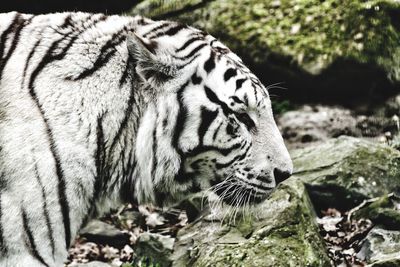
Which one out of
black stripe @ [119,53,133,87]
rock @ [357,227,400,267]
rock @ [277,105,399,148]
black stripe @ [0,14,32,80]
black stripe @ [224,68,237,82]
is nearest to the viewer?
black stripe @ [0,14,32,80]

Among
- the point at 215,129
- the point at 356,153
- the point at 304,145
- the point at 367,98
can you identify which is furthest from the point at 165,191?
the point at 367,98

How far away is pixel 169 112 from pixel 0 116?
0.77m

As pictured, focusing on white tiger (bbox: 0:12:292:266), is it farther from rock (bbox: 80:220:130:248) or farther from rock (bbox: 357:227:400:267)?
rock (bbox: 80:220:130:248)

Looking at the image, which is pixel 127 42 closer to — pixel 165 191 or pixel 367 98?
pixel 165 191

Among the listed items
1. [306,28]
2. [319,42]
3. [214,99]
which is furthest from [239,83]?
[306,28]

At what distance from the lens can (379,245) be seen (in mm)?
4715

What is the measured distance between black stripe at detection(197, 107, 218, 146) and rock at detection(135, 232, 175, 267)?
1793 millimetres

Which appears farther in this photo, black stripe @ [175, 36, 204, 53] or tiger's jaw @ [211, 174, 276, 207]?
tiger's jaw @ [211, 174, 276, 207]

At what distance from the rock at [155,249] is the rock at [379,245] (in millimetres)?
1372

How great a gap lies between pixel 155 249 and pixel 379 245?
1.60 m

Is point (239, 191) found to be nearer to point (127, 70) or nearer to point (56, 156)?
point (127, 70)

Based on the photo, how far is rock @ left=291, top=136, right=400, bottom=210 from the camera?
5.63m

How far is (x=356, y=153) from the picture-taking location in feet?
19.3

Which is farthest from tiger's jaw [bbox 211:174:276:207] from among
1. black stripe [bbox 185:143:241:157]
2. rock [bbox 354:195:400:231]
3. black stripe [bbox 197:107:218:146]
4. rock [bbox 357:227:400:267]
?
rock [bbox 354:195:400:231]
